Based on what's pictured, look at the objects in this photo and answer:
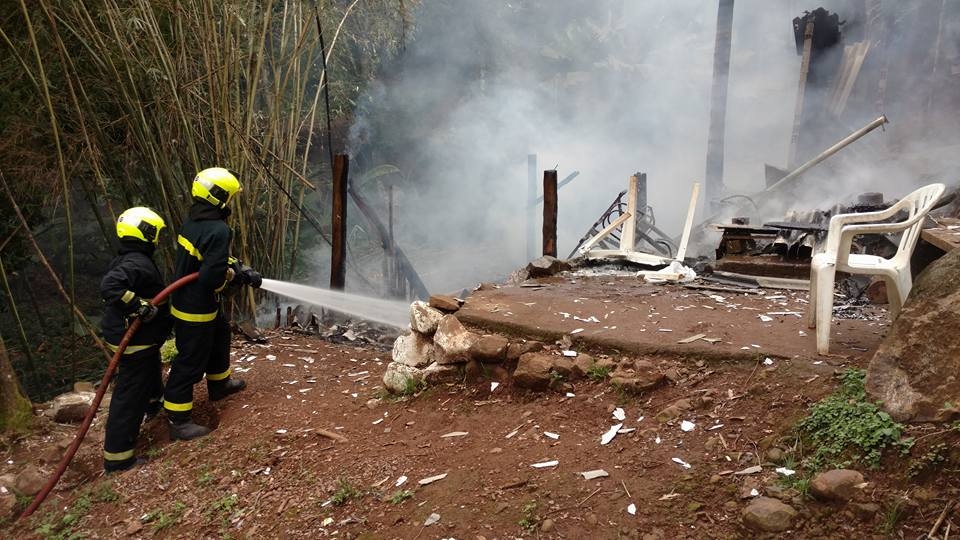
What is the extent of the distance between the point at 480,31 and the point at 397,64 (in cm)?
327

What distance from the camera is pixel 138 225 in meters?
3.91

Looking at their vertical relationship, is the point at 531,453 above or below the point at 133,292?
below

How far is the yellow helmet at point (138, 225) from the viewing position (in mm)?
3900

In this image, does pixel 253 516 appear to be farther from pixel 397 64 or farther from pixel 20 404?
pixel 397 64

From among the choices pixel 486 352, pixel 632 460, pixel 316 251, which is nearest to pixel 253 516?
pixel 486 352

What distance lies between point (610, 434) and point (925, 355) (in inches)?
53.0

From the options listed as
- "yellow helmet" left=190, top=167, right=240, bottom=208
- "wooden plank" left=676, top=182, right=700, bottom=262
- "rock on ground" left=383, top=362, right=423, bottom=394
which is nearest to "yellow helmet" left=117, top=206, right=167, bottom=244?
"yellow helmet" left=190, top=167, right=240, bottom=208

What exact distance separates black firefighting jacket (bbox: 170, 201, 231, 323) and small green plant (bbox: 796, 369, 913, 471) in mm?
3409

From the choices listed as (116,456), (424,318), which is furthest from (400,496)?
(116,456)

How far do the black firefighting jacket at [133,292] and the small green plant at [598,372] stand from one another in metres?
2.68

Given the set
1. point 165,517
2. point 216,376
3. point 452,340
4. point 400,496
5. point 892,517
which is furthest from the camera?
point 216,376

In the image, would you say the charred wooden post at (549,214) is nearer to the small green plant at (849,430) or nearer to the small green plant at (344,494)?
the small green plant at (344,494)

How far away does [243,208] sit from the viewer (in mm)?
5742

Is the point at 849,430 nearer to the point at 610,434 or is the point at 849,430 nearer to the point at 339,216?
the point at 610,434
